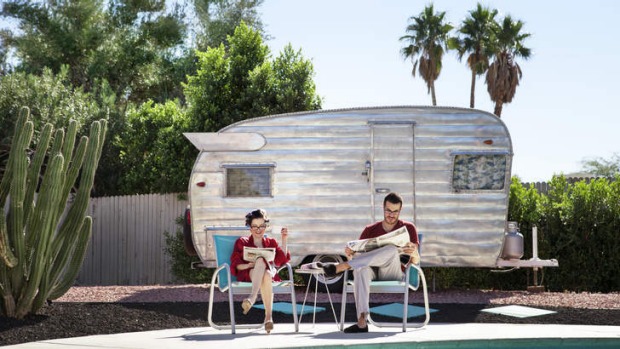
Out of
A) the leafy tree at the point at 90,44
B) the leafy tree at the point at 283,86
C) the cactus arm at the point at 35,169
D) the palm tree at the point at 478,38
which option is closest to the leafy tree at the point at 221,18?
the leafy tree at the point at 90,44

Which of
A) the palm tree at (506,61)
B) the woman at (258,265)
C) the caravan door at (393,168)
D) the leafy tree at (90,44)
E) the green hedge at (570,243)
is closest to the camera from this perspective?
the woman at (258,265)

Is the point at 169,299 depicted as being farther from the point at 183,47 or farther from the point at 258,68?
the point at 183,47

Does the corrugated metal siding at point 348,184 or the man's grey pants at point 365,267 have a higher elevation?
the corrugated metal siding at point 348,184

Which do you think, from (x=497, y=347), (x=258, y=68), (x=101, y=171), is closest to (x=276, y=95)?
(x=258, y=68)

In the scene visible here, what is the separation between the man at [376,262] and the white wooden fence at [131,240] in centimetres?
800

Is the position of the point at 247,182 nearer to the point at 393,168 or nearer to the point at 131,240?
the point at 393,168

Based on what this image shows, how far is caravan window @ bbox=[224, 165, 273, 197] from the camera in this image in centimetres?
1133

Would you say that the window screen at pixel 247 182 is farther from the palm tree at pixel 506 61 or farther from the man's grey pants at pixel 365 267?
the palm tree at pixel 506 61

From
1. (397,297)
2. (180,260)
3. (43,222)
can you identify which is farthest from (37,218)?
(180,260)

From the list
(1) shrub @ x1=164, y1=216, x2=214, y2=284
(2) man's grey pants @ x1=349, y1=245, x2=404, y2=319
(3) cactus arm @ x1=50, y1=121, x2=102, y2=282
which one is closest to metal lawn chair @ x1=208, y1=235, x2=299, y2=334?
(2) man's grey pants @ x1=349, y1=245, x2=404, y2=319

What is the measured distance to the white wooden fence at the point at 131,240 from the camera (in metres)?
15.5

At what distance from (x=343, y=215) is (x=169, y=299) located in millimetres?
2420

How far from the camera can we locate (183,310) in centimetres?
915

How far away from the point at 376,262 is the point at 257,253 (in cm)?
101
